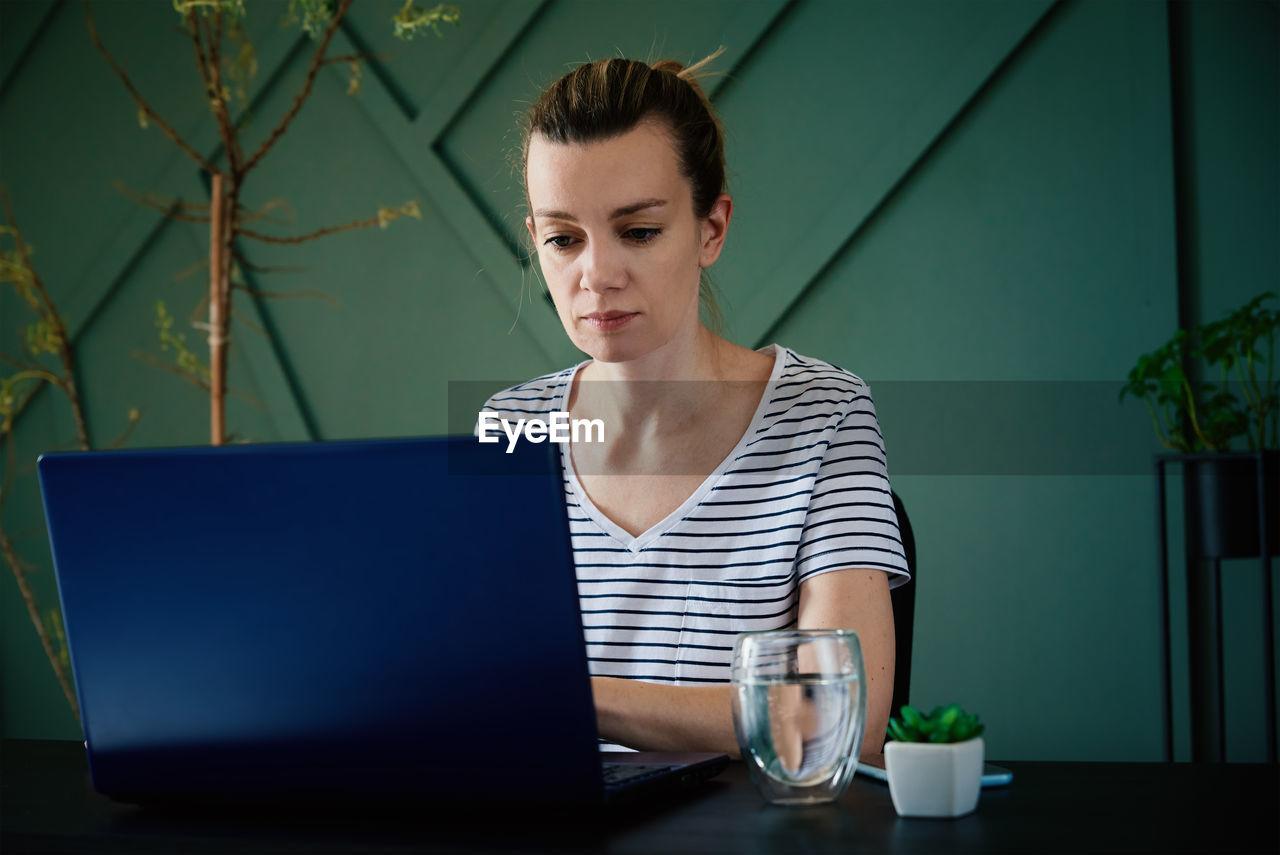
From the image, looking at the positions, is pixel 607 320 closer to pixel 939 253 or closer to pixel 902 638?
pixel 902 638

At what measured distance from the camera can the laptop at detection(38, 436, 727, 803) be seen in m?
0.65

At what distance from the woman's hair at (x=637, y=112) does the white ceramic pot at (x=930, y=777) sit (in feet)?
2.78

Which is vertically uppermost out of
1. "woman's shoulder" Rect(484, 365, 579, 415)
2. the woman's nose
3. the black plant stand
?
the woman's nose

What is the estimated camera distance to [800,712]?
0.71 meters

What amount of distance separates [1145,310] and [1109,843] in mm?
2198

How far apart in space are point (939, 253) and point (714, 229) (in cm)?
138

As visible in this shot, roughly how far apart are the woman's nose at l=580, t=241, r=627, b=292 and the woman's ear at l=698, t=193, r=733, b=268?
7.6 inches

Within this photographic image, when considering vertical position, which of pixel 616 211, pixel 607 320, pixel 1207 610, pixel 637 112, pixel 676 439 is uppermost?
pixel 637 112

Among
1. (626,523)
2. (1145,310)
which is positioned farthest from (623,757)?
(1145,310)

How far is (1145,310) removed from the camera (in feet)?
8.43

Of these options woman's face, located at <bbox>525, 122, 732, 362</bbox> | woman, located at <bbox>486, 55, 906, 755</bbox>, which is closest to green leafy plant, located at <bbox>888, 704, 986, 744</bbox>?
woman, located at <bbox>486, 55, 906, 755</bbox>

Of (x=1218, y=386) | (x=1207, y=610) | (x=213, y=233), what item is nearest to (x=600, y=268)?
(x=213, y=233)

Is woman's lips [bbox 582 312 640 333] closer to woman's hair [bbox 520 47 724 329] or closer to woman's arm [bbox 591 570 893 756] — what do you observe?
woman's hair [bbox 520 47 724 329]

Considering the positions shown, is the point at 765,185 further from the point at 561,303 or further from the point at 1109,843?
the point at 1109,843
